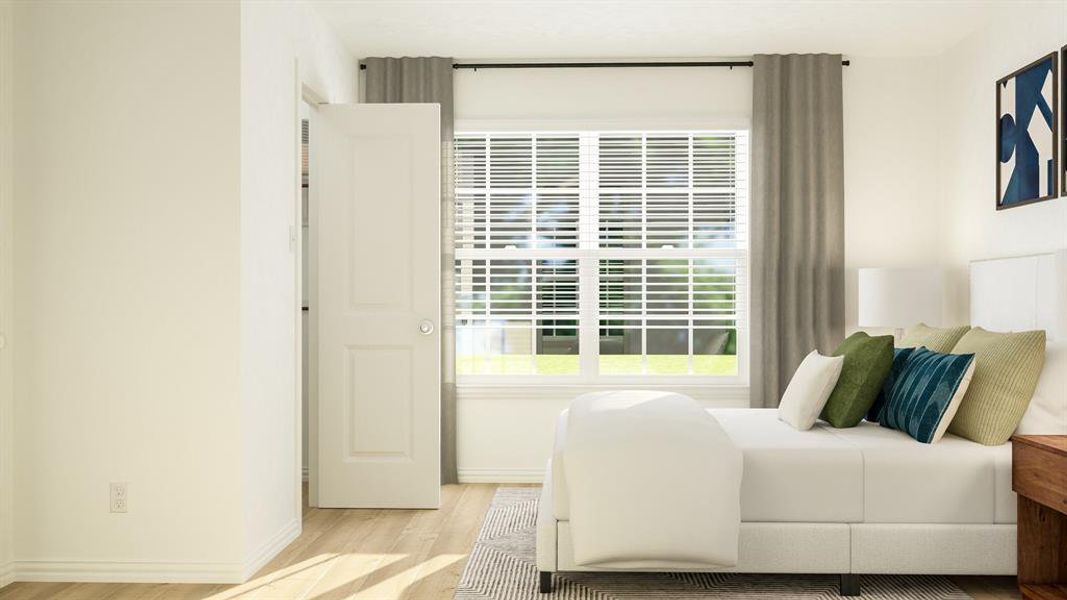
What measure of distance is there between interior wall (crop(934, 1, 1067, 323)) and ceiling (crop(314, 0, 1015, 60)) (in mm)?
121

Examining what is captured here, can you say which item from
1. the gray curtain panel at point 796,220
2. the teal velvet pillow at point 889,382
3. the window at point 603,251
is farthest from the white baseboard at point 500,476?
the teal velvet pillow at point 889,382

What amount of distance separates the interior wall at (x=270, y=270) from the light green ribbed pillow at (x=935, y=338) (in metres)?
2.84

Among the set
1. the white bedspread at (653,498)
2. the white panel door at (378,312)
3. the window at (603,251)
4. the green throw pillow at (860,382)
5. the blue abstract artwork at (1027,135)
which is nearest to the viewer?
the white bedspread at (653,498)

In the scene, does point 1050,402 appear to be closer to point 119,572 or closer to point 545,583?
point 545,583

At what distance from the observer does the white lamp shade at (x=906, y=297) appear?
4129 mm

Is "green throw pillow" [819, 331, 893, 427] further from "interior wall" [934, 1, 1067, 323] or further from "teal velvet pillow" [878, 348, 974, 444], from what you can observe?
"interior wall" [934, 1, 1067, 323]

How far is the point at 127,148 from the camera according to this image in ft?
9.93

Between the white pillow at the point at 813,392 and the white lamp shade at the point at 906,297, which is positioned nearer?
the white pillow at the point at 813,392

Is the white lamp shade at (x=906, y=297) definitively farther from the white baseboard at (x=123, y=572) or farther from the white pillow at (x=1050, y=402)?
the white baseboard at (x=123, y=572)

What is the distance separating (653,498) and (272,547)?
171 centimetres

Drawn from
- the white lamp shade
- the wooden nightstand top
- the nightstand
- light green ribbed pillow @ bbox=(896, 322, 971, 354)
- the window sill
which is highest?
the white lamp shade

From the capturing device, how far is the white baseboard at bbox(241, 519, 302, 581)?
121 inches

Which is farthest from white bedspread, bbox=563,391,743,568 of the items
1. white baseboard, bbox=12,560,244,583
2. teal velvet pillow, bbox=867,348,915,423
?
white baseboard, bbox=12,560,244,583

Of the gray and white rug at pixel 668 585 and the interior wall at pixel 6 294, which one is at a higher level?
the interior wall at pixel 6 294
